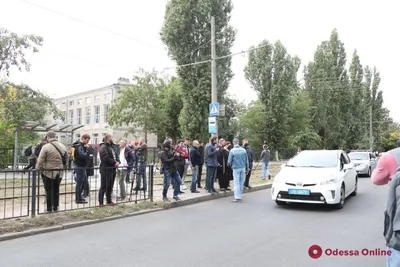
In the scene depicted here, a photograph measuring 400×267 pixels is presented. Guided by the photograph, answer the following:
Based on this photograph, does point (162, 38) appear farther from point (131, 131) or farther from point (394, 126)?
point (394, 126)

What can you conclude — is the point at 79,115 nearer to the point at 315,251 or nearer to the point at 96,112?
the point at 96,112

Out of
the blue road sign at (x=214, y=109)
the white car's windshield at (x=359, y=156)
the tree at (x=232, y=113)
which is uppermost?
the tree at (x=232, y=113)

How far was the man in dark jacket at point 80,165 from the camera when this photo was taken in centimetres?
902

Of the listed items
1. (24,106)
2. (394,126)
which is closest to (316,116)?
(24,106)

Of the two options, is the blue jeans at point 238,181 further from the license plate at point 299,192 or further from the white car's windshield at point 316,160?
the license plate at point 299,192

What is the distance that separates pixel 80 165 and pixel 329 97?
4067 centimetres

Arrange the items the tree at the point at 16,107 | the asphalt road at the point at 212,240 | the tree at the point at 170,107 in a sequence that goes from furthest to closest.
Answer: the tree at the point at 170,107 < the tree at the point at 16,107 < the asphalt road at the point at 212,240

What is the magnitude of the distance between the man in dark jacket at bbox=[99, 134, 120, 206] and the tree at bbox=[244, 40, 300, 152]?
3012 centimetres

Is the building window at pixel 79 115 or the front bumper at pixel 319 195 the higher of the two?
the building window at pixel 79 115

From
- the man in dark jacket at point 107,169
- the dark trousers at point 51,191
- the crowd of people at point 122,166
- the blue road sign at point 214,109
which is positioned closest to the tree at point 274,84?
the blue road sign at point 214,109

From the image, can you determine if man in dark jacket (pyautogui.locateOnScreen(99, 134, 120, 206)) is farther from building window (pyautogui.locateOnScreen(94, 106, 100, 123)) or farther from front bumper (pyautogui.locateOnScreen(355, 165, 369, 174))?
building window (pyautogui.locateOnScreen(94, 106, 100, 123))

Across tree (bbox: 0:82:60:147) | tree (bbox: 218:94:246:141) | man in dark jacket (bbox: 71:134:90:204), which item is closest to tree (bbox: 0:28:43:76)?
tree (bbox: 0:82:60:147)

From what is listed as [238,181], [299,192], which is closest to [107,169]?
[238,181]

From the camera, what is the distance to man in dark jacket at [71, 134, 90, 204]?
9016 millimetres
